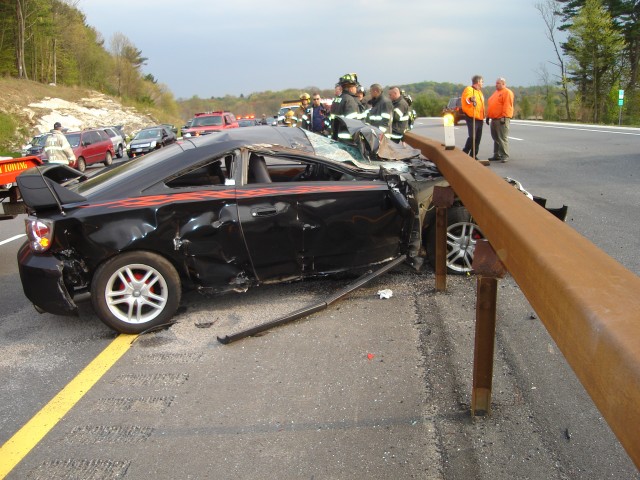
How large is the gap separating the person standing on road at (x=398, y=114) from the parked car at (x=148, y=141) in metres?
16.6

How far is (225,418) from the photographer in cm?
336

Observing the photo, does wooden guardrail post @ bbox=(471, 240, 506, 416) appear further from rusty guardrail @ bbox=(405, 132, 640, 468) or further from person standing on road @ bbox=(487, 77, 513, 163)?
person standing on road @ bbox=(487, 77, 513, 163)

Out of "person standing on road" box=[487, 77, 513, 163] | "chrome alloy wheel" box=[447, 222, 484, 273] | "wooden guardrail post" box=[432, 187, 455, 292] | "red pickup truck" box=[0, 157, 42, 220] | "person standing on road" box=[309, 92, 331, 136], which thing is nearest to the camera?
"wooden guardrail post" box=[432, 187, 455, 292]

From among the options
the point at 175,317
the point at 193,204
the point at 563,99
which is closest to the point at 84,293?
the point at 175,317

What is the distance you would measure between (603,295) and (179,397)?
2.72 metres

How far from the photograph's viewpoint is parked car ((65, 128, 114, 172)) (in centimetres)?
2327

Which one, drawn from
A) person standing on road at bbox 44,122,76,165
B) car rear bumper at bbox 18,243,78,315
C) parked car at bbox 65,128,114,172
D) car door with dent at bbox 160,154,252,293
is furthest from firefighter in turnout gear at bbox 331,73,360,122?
parked car at bbox 65,128,114,172

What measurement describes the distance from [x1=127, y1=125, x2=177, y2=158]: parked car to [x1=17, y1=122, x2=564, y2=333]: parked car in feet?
70.0

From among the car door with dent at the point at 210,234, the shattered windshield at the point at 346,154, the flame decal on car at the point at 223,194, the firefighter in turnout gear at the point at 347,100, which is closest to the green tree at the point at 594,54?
the firefighter in turnout gear at the point at 347,100

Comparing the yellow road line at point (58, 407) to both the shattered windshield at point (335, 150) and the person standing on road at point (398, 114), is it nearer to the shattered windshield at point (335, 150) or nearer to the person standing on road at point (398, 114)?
the shattered windshield at point (335, 150)

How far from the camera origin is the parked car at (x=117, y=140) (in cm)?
2844

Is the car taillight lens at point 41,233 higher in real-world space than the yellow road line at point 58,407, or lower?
higher

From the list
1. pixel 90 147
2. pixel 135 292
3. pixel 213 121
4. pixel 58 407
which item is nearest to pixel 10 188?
pixel 135 292

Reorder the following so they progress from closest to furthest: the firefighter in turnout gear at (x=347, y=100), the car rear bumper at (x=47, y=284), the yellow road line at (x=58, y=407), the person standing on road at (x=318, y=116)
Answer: the yellow road line at (x=58, y=407) < the car rear bumper at (x=47, y=284) < the firefighter in turnout gear at (x=347, y=100) < the person standing on road at (x=318, y=116)
